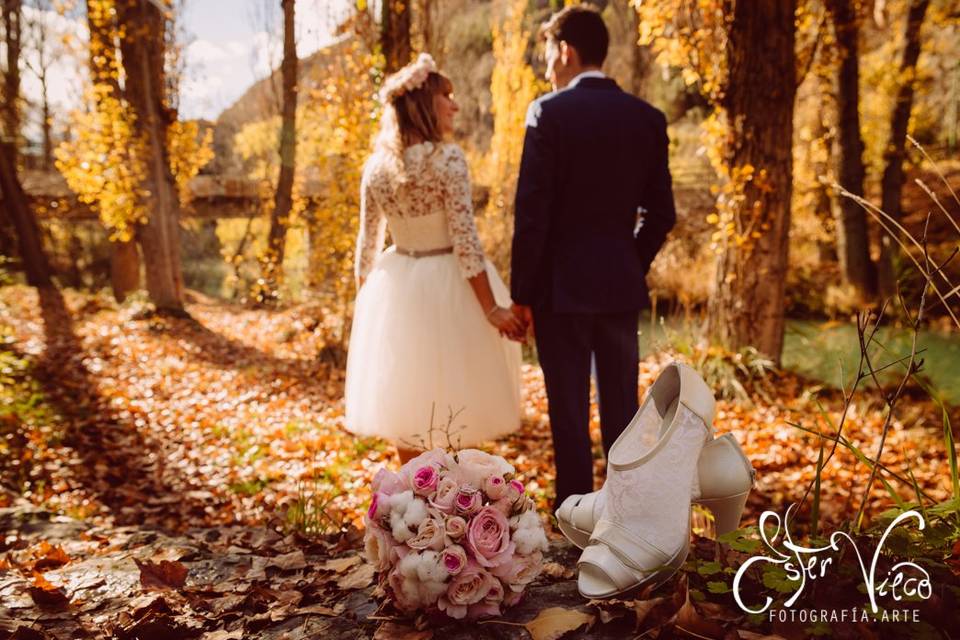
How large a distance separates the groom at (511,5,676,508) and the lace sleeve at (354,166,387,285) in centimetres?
103

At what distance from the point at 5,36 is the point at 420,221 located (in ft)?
53.8

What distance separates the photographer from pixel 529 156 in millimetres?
2627

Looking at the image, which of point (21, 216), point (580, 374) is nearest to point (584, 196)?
point (580, 374)

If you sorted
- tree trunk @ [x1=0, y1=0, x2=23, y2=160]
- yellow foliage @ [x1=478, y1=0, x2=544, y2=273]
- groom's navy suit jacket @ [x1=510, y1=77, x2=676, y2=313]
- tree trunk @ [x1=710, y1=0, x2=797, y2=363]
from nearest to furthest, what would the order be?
groom's navy suit jacket @ [x1=510, y1=77, x2=676, y2=313]
tree trunk @ [x1=710, y1=0, x2=797, y2=363]
yellow foliage @ [x1=478, y1=0, x2=544, y2=273]
tree trunk @ [x1=0, y1=0, x2=23, y2=160]

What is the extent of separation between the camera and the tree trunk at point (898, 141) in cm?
880

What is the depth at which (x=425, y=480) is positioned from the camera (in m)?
1.49

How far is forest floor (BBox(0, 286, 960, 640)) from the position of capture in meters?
1.69

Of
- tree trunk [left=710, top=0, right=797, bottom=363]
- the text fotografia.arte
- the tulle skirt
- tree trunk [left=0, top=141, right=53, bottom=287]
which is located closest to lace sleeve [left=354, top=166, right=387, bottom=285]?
the tulle skirt

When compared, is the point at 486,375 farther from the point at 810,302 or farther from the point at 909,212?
the point at 909,212

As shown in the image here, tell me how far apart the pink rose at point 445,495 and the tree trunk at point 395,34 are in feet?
18.8

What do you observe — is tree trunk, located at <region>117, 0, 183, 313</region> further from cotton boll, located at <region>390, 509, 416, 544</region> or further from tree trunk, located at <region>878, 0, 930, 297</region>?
tree trunk, located at <region>878, 0, 930, 297</region>

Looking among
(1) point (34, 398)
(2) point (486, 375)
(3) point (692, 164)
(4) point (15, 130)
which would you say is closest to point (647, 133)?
(2) point (486, 375)

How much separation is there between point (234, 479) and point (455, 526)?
3438mm

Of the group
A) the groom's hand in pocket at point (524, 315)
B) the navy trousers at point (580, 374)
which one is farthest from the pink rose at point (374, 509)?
the groom's hand in pocket at point (524, 315)
